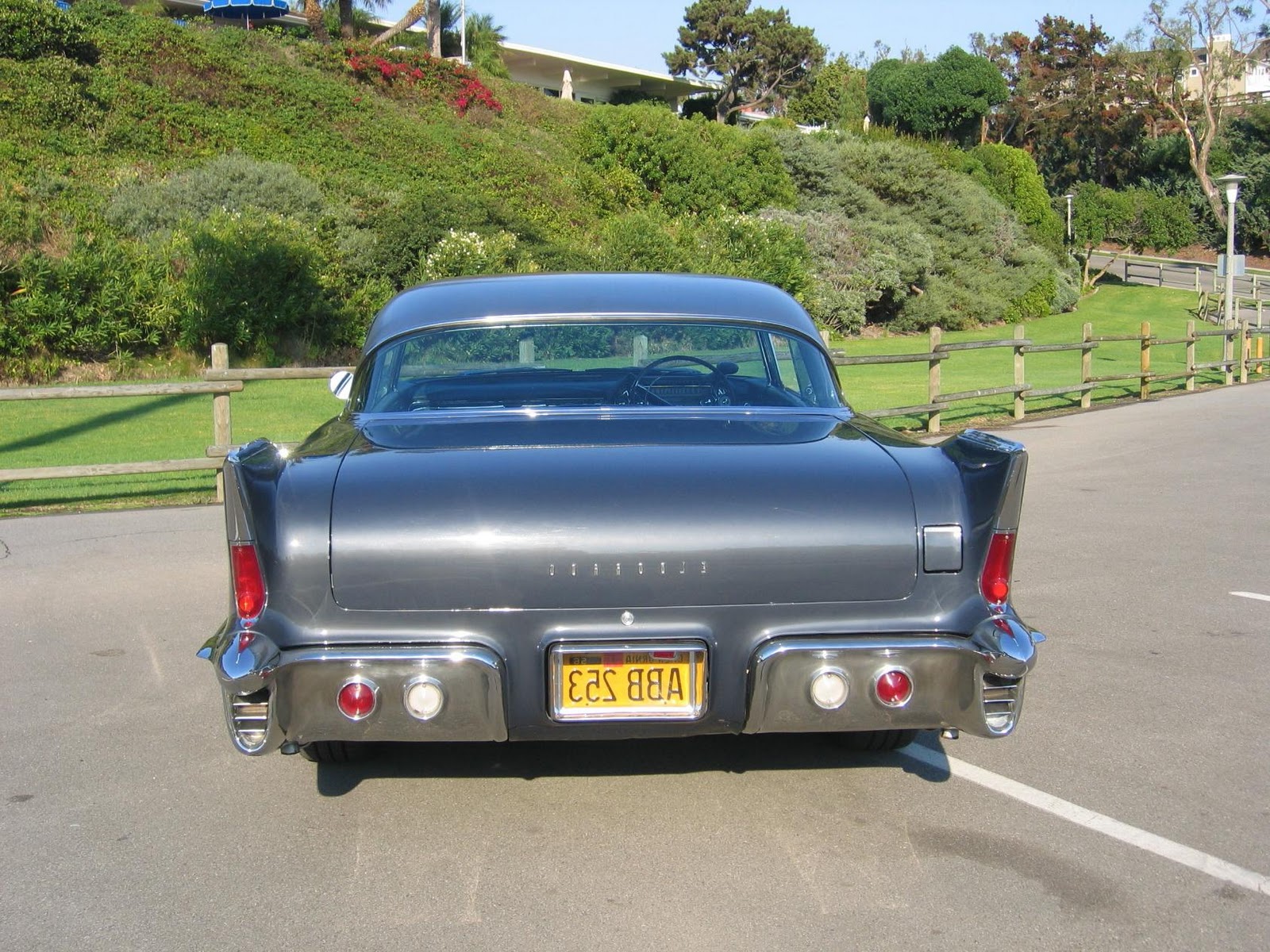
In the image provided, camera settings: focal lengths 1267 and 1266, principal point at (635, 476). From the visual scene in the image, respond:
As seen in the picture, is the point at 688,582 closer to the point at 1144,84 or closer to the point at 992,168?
the point at 992,168

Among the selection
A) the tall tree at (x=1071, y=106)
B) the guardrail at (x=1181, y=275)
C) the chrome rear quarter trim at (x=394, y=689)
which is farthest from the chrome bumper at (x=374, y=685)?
the tall tree at (x=1071, y=106)

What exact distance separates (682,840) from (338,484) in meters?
1.43

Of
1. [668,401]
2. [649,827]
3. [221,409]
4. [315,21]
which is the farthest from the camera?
[315,21]

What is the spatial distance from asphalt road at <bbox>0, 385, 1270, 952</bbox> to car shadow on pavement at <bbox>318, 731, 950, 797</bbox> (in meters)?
0.01

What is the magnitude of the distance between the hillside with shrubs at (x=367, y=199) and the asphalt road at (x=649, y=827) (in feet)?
54.0

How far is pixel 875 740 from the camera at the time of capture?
171 inches

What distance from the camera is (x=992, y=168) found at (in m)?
48.9

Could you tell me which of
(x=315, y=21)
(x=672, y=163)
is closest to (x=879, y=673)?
(x=672, y=163)

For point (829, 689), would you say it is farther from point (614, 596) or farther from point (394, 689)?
point (394, 689)

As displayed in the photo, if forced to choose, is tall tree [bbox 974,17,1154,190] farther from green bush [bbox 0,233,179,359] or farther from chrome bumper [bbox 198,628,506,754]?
chrome bumper [bbox 198,628,506,754]

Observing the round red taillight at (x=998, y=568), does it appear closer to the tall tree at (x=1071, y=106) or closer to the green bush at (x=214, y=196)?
the green bush at (x=214, y=196)

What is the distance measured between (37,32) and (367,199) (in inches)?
432

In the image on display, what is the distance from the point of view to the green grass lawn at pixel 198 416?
10766 mm

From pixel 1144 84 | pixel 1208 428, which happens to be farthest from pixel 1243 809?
pixel 1144 84
